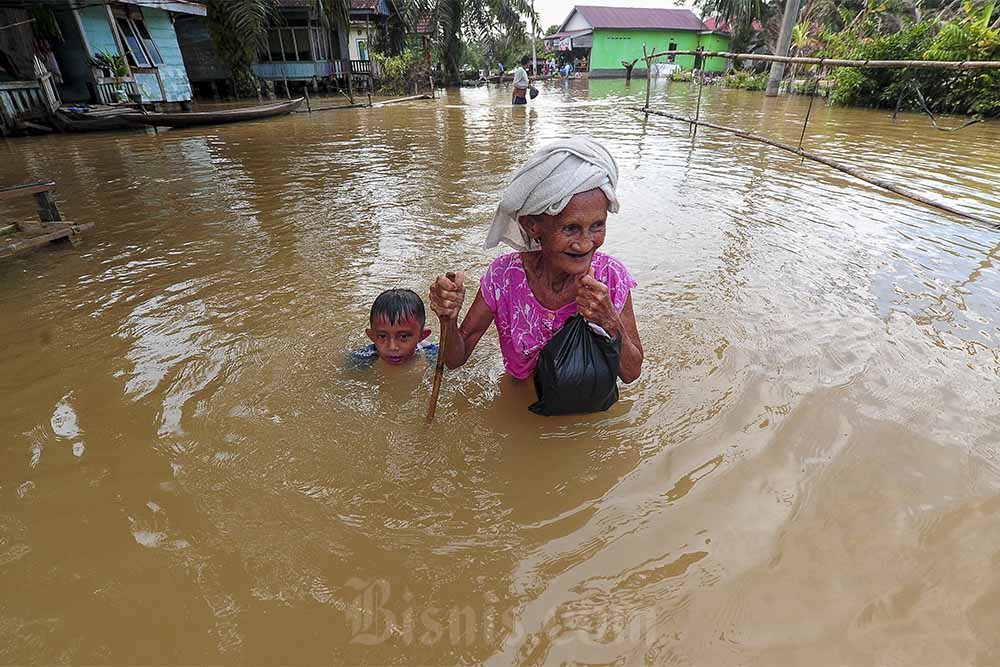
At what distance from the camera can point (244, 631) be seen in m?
1.56

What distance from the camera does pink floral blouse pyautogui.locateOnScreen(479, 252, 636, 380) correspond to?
7.27ft

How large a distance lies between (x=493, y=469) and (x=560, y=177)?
121 cm

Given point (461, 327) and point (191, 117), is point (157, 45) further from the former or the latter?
point (461, 327)

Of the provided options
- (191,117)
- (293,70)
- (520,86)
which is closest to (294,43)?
(293,70)

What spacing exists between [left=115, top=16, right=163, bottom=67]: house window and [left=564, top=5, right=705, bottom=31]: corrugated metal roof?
112 ft

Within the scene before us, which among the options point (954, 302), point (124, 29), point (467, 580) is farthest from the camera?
point (124, 29)

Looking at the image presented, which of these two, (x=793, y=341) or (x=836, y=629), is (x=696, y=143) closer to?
(x=793, y=341)

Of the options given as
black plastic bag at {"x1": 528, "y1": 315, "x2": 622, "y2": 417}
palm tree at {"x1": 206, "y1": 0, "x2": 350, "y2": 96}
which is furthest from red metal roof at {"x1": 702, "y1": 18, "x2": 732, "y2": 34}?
black plastic bag at {"x1": 528, "y1": 315, "x2": 622, "y2": 417}

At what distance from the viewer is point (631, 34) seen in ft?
139

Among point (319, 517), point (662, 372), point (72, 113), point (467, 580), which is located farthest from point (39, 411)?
point (72, 113)

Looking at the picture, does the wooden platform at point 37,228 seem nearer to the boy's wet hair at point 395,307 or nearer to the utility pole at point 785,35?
the boy's wet hair at point 395,307

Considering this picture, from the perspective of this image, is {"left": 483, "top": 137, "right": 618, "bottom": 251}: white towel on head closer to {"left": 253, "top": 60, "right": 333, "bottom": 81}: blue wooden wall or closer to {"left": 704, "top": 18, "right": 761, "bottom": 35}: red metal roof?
{"left": 253, "top": 60, "right": 333, "bottom": 81}: blue wooden wall

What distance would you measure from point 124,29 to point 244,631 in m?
19.5

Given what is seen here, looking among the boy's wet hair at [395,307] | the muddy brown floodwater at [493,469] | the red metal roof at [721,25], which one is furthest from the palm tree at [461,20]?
the boy's wet hair at [395,307]
